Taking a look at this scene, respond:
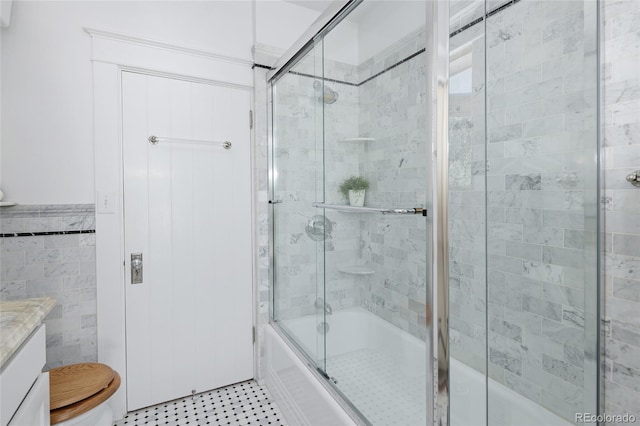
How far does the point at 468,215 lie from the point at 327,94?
93cm

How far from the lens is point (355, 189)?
1.49 meters

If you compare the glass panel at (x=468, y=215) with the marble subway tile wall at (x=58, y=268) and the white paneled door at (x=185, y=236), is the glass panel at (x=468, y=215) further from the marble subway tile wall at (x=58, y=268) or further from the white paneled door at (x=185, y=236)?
the marble subway tile wall at (x=58, y=268)

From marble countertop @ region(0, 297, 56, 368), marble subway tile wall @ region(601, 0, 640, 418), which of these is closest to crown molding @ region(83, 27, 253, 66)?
marble countertop @ region(0, 297, 56, 368)

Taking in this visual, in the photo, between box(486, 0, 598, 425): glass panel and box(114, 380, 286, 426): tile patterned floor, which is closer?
box(486, 0, 598, 425): glass panel

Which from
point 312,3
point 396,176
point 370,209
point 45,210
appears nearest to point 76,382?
point 45,210

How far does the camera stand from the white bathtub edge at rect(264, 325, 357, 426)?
55.1 inches

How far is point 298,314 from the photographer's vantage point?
6.21 ft

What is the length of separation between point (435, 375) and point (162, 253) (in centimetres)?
160

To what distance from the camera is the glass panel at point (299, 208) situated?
1708 millimetres

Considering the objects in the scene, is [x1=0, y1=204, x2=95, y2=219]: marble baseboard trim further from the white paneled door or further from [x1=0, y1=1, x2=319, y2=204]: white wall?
the white paneled door

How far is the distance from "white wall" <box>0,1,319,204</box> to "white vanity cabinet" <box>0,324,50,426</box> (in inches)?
35.6

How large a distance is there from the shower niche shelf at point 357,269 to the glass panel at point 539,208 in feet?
1.92

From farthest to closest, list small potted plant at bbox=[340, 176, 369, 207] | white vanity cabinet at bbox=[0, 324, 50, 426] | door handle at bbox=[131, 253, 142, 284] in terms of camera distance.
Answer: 1. door handle at bbox=[131, 253, 142, 284]
2. small potted plant at bbox=[340, 176, 369, 207]
3. white vanity cabinet at bbox=[0, 324, 50, 426]

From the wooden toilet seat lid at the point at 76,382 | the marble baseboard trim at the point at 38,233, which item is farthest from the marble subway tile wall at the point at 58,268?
the wooden toilet seat lid at the point at 76,382
